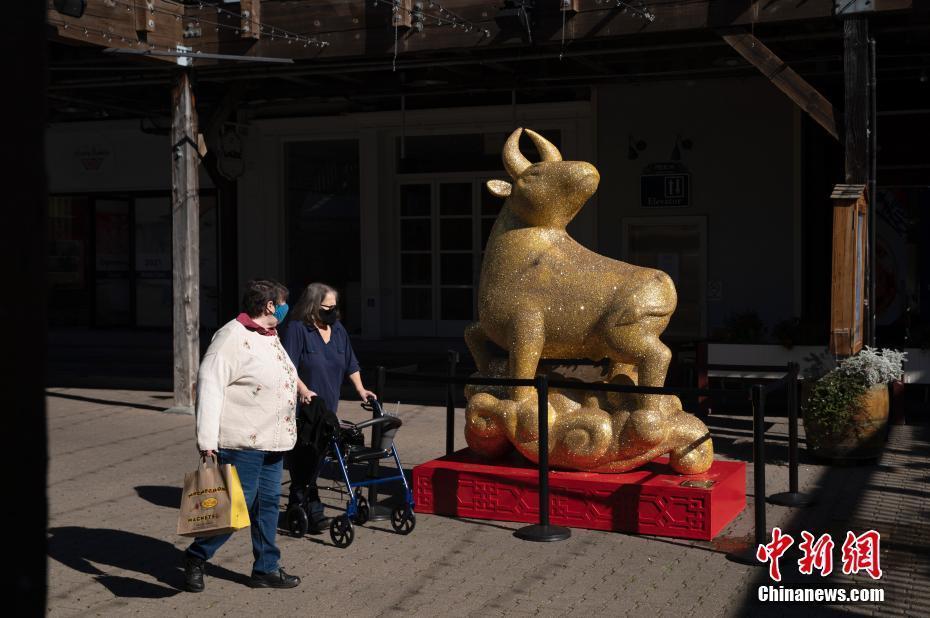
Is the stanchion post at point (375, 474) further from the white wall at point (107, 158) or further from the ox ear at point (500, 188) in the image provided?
the white wall at point (107, 158)

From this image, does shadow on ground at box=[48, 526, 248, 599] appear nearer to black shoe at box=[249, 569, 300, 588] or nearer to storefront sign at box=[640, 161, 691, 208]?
black shoe at box=[249, 569, 300, 588]

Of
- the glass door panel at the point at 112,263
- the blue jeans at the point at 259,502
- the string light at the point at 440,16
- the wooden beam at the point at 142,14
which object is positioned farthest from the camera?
the glass door panel at the point at 112,263

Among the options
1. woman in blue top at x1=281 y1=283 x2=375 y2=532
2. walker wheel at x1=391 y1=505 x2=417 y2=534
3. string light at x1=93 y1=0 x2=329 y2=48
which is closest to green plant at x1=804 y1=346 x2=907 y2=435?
walker wheel at x1=391 y1=505 x2=417 y2=534

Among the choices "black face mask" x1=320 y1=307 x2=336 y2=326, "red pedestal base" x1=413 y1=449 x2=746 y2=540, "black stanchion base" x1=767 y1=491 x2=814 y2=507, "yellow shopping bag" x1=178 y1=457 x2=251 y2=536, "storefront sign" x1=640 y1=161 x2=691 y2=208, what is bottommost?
"black stanchion base" x1=767 y1=491 x2=814 y2=507

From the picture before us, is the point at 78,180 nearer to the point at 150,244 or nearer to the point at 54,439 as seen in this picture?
the point at 150,244

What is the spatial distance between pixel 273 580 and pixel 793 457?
3670mm

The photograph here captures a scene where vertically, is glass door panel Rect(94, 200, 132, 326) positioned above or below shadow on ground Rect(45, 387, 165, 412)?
above

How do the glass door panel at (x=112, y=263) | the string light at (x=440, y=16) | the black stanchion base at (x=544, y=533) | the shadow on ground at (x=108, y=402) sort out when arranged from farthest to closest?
1. the glass door panel at (x=112, y=263)
2. the shadow on ground at (x=108, y=402)
3. the string light at (x=440, y=16)
4. the black stanchion base at (x=544, y=533)

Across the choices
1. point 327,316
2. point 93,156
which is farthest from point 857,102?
point 93,156

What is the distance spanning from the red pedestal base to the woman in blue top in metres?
0.84

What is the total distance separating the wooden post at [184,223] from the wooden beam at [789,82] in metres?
5.60

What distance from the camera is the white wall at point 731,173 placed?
15.2 meters

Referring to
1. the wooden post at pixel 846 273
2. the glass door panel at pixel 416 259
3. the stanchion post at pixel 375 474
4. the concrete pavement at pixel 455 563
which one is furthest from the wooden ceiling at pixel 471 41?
the stanchion post at pixel 375 474

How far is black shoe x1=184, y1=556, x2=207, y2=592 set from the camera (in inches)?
222
